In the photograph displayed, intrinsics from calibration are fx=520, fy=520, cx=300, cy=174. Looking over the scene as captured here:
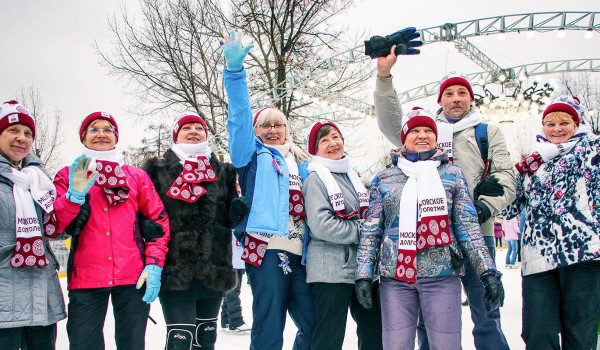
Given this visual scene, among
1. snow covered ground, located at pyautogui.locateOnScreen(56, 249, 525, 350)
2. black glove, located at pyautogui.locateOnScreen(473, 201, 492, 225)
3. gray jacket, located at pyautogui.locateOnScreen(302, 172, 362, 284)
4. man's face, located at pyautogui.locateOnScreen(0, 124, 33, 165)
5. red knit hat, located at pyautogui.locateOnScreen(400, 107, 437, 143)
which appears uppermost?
red knit hat, located at pyautogui.locateOnScreen(400, 107, 437, 143)

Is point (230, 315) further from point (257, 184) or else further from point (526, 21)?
point (526, 21)

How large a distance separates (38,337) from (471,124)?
2903mm

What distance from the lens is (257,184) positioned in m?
3.15

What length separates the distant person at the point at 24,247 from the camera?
2.83m

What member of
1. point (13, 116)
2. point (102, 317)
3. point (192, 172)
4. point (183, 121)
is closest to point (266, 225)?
point (192, 172)

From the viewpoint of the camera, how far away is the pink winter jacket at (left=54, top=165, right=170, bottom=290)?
2.96 metres

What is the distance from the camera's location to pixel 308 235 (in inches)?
126

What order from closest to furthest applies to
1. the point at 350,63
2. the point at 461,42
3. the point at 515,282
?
the point at 515,282 < the point at 350,63 < the point at 461,42

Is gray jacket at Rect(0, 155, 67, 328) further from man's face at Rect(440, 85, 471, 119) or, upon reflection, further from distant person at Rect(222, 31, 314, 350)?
man's face at Rect(440, 85, 471, 119)

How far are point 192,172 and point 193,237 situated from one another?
0.41 metres

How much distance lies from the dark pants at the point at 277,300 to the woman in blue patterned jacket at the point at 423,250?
43cm

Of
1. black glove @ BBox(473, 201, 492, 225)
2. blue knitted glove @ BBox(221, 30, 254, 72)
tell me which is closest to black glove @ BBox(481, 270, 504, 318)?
black glove @ BBox(473, 201, 492, 225)

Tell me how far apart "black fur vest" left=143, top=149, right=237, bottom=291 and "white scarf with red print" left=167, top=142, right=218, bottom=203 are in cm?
6

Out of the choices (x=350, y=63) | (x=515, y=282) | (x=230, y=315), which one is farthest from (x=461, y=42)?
Result: (x=230, y=315)
